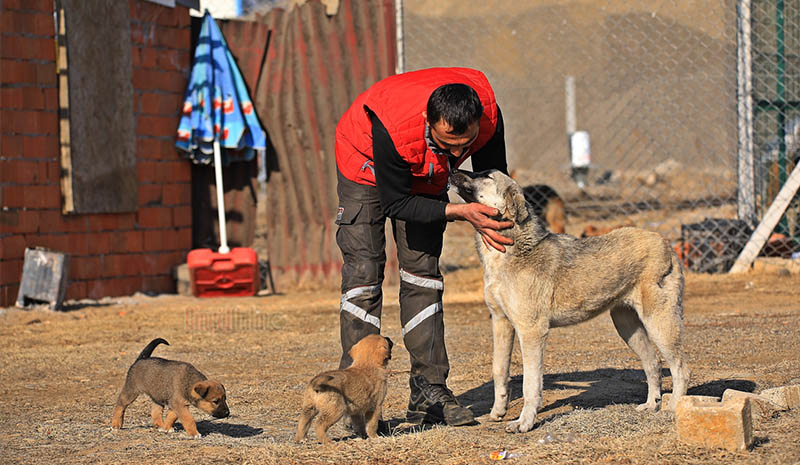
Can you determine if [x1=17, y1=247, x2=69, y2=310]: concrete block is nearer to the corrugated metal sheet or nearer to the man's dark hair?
the corrugated metal sheet

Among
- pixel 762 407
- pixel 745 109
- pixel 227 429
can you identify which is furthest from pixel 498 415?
pixel 745 109

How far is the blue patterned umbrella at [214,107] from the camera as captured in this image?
1004 centimetres

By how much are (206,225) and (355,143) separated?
621cm

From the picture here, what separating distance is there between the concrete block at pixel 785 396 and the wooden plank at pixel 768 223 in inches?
229

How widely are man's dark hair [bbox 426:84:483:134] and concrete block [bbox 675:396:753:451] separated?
5.15 ft

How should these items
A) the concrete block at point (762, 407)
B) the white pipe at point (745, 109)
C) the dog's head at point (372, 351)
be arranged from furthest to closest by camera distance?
the white pipe at point (745, 109)
the concrete block at point (762, 407)
the dog's head at point (372, 351)

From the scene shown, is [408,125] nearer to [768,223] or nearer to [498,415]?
[498,415]

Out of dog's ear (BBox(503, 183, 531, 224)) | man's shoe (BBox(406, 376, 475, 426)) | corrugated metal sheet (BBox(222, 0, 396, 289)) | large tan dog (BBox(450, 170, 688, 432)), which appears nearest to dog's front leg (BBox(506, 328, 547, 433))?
large tan dog (BBox(450, 170, 688, 432))

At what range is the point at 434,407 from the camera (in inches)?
190

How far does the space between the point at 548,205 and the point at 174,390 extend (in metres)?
8.83

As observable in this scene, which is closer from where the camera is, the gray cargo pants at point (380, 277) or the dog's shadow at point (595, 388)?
the gray cargo pants at point (380, 277)

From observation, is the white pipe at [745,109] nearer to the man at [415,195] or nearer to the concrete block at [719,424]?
the man at [415,195]

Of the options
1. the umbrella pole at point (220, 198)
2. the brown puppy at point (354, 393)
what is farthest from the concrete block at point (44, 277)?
the brown puppy at point (354, 393)

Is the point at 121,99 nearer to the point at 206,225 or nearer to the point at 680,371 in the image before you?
the point at 206,225
